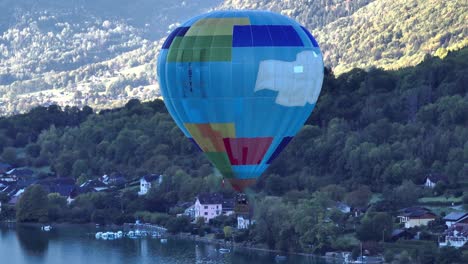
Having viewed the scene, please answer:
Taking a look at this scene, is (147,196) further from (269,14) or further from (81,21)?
(81,21)

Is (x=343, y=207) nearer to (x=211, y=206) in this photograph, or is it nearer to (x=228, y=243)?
(x=228, y=243)

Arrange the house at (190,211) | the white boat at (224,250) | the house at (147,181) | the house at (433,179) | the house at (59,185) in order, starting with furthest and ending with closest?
the house at (59,185), the house at (147,181), the house at (190,211), the house at (433,179), the white boat at (224,250)

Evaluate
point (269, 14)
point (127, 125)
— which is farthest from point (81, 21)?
point (269, 14)

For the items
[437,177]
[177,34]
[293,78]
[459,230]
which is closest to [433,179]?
[437,177]

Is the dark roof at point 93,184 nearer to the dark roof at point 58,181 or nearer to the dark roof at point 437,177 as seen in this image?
the dark roof at point 58,181

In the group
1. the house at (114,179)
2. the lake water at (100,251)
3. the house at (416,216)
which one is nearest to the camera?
the house at (416,216)

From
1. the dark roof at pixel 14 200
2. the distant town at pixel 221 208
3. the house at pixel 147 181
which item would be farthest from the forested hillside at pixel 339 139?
the dark roof at pixel 14 200

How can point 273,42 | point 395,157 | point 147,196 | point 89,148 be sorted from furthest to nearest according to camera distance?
point 89,148 → point 147,196 → point 395,157 → point 273,42
